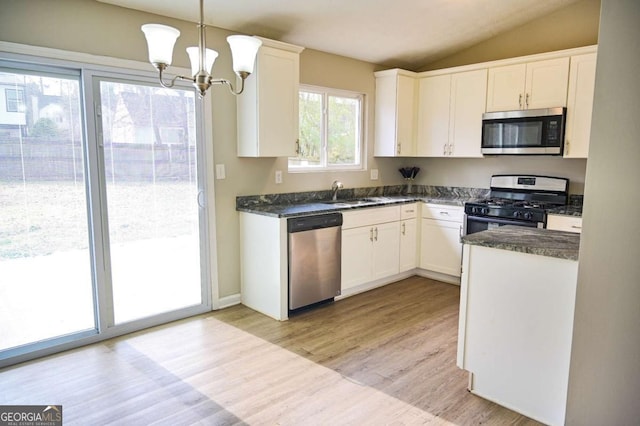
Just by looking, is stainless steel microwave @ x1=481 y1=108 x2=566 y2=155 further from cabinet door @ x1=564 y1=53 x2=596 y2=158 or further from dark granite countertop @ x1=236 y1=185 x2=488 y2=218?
dark granite countertop @ x1=236 y1=185 x2=488 y2=218

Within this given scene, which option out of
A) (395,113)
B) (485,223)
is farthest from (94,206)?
(485,223)

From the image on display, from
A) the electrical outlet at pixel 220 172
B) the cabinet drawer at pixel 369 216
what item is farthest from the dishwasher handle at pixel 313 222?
the electrical outlet at pixel 220 172

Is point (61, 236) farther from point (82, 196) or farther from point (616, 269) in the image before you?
point (616, 269)

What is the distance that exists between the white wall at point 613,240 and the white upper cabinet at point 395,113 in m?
3.03

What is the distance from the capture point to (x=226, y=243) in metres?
3.81

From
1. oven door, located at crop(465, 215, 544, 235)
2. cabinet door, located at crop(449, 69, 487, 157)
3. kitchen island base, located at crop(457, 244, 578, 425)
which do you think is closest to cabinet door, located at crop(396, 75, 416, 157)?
cabinet door, located at crop(449, 69, 487, 157)

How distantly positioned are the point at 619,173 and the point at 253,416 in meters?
2.09

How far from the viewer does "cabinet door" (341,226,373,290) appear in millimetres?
4023

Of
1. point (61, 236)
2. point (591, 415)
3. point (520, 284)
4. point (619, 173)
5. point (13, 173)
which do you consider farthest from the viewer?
point (61, 236)

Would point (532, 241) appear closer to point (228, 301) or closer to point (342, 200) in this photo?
point (342, 200)

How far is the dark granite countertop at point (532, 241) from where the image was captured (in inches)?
83.9

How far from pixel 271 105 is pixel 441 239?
233cm

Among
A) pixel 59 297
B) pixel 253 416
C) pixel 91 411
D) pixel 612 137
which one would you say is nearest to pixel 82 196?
pixel 59 297

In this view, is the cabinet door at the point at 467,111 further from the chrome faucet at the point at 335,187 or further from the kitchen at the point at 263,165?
the chrome faucet at the point at 335,187
